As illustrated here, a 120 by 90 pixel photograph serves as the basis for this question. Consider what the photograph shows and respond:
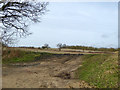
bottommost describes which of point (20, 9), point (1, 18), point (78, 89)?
point (78, 89)

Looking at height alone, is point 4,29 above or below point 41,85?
Answer: above

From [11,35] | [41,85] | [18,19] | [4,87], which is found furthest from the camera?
[18,19]

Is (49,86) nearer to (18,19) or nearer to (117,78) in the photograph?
(117,78)

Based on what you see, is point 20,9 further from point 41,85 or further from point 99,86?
point 99,86

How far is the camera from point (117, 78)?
7.71 meters

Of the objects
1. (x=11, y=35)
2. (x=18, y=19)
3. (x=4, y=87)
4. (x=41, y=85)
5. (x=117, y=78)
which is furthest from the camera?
(x=18, y=19)

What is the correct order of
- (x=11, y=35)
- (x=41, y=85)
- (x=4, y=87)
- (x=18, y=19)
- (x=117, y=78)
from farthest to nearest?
(x=18, y=19) < (x=11, y=35) < (x=117, y=78) < (x=41, y=85) < (x=4, y=87)

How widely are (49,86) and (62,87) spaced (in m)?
0.70

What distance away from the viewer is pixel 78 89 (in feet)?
22.0

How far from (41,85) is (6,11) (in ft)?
29.7

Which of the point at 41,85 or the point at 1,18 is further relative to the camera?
the point at 1,18

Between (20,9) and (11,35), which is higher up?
(20,9)

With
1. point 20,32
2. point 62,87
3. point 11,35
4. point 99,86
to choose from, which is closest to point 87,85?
point 99,86

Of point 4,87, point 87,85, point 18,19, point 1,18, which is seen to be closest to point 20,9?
point 18,19
